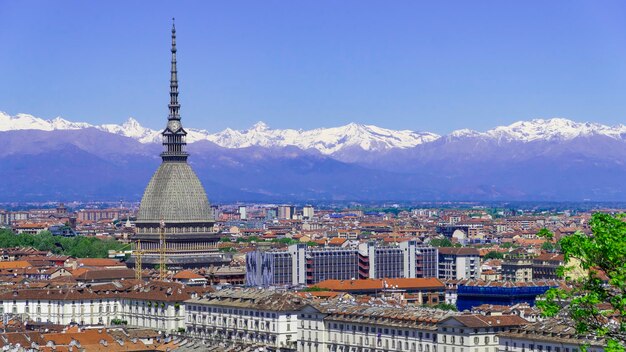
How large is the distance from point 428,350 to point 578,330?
49.7 metres

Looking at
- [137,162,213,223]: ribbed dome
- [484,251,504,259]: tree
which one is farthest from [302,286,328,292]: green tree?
[484,251,504,259]: tree

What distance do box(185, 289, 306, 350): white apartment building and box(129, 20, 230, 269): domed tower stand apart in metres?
47.6

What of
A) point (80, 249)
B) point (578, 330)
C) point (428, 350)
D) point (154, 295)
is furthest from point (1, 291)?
point (578, 330)

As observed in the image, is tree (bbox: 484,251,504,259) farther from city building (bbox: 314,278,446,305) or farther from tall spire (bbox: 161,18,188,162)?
city building (bbox: 314,278,446,305)

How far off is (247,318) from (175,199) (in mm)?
62275

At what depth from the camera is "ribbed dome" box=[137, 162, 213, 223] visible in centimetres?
14725

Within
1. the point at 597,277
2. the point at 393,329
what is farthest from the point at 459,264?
the point at 597,277

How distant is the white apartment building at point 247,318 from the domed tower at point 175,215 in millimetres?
47615

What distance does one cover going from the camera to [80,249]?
544ft

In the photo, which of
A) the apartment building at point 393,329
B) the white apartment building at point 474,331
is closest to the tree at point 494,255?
the apartment building at point 393,329

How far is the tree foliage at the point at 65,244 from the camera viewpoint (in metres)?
166

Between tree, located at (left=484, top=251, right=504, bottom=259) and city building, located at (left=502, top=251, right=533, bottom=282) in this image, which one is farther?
tree, located at (left=484, top=251, right=504, bottom=259)

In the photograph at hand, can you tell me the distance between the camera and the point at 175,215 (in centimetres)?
14700

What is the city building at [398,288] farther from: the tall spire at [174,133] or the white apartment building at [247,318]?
the tall spire at [174,133]
